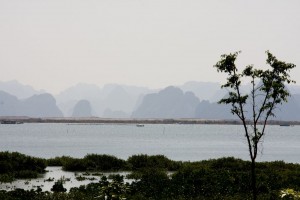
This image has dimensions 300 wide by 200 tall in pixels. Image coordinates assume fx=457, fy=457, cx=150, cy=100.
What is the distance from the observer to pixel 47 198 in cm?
2388

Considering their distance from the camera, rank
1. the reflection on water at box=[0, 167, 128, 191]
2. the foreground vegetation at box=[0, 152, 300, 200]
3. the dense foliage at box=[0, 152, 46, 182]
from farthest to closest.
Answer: the dense foliage at box=[0, 152, 46, 182], the reflection on water at box=[0, 167, 128, 191], the foreground vegetation at box=[0, 152, 300, 200]

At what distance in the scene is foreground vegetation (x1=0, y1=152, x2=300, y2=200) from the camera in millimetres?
25172

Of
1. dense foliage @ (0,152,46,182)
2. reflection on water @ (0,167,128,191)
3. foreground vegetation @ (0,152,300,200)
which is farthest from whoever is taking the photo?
dense foliage @ (0,152,46,182)

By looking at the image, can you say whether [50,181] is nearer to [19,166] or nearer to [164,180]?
[19,166]

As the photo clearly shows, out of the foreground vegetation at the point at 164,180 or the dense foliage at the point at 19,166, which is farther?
the dense foliage at the point at 19,166

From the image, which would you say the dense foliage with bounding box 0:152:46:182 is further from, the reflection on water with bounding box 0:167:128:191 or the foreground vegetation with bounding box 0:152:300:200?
the reflection on water with bounding box 0:167:128:191

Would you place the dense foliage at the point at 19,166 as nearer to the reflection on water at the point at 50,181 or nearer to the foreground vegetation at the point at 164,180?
the foreground vegetation at the point at 164,180

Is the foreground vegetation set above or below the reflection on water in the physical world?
above

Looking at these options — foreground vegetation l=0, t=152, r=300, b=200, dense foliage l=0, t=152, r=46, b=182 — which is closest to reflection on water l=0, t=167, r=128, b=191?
dense foliage l=0, t=152, r=46, b=182

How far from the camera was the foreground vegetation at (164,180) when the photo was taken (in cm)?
2517

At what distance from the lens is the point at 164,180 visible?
30.9m

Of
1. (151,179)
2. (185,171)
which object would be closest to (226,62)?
(151,179)

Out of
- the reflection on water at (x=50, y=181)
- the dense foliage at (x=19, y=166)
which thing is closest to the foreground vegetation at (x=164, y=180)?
the dense foliage at (x=19, y=166)

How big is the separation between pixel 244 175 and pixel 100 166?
44.6ft
